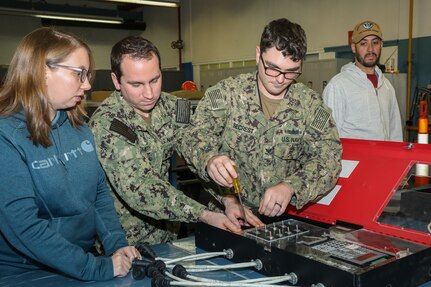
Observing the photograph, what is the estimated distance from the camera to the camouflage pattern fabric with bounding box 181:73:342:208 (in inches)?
66.6

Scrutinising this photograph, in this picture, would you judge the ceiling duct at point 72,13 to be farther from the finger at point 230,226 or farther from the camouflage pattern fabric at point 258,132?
the finger at point 230,226

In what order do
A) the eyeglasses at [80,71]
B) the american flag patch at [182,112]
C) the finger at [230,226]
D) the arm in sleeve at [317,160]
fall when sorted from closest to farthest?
the eyeglasses at [80,71], the finger at [230,226], the arm in sleeve at [317,160], the american flag patch at [182,112]

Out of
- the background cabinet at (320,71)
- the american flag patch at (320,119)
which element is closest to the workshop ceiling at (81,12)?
the background cabinet at (320,71)

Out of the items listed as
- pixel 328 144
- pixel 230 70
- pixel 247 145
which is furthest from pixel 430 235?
pixel 230 70

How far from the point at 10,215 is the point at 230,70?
728cm

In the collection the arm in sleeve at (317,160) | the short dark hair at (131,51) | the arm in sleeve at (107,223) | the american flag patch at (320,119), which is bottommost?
the arm in sleeve at (107,223)

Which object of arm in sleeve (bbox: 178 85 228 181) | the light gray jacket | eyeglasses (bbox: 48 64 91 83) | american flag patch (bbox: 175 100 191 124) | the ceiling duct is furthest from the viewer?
the ceiling duct

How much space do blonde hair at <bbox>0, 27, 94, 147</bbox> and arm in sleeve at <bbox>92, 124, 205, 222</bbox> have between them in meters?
0.32

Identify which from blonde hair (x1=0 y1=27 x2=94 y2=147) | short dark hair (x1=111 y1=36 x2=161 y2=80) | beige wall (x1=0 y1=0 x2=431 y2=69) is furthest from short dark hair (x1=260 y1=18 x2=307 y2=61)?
beige wall (x1=0 y1=0 x2=431 y2=69)

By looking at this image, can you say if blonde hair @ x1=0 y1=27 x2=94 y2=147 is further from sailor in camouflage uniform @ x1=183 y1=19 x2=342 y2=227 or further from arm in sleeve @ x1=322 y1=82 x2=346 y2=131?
arm in sleeve @ x1=322 y1=82 x2=346 y2=131

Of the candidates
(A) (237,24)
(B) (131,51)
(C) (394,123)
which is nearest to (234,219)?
(B) (131,51)

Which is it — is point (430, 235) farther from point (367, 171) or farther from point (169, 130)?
point (169, 130)

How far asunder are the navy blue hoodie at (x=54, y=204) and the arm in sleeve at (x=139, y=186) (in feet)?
0.28

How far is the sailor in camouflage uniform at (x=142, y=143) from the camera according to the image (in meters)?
1.55
